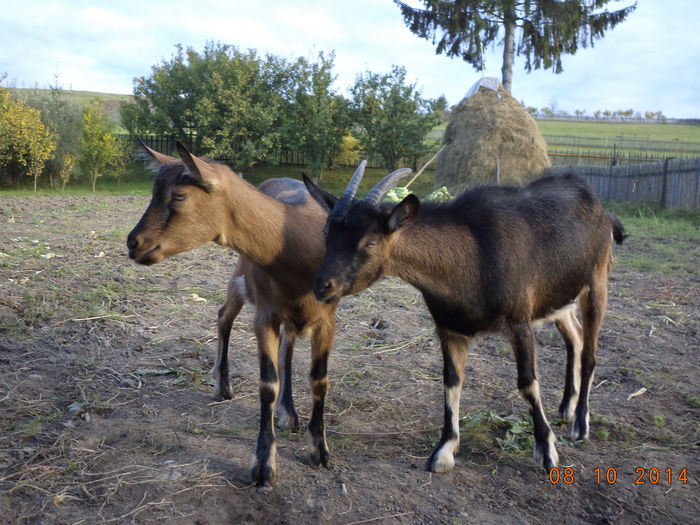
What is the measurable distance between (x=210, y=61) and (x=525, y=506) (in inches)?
1278

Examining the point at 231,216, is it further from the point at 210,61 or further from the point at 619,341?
the point at 210,61

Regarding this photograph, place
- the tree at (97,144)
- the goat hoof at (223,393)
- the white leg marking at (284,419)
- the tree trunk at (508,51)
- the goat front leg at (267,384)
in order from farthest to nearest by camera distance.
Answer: the tree trunk at (508,51) < the tree at (97,144) < the goat hoof at (223,393) < the white leg marking at (284,419) < the goat front leg at (267,384)

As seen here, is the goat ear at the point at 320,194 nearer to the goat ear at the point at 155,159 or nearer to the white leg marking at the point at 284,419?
the goat ear at the point at 155,159

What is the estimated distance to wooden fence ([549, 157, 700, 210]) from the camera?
17.7 meters

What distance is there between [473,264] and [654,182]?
18.2 m

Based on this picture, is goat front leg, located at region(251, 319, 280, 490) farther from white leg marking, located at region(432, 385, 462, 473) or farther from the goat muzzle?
white leg marking, located at region(432, 385, 462, 473)

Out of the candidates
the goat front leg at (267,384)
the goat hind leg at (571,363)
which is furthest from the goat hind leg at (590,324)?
the goat front leg at (267,384)

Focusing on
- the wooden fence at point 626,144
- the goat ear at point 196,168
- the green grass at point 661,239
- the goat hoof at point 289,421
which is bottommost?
the goat hoof at point 289,421

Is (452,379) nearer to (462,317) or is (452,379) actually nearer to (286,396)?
(462,317)

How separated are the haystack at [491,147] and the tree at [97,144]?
15.9 m

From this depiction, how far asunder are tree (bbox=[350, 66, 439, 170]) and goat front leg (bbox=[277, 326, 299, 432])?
27.7 metres

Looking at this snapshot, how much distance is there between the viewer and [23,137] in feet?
81.1

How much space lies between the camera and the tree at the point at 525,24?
2769 centimetres

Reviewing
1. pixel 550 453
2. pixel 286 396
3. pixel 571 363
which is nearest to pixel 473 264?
pixel 550 453
